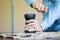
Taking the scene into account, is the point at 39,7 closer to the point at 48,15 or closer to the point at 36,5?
the point at 36,5

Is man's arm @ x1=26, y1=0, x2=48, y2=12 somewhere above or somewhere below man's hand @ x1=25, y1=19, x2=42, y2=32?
above

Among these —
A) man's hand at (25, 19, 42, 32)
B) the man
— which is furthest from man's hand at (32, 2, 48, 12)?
man's hand at (25, 19, 42, 32)

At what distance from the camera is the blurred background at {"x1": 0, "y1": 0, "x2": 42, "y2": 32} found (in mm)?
3453

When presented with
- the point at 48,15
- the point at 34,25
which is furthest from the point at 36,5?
the point at 34,25

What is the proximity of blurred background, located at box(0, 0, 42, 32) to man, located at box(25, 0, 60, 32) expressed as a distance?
0.38 feet

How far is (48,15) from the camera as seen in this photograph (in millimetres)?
3428

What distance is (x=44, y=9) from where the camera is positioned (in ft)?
11.3

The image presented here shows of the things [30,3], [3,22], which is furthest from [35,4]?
[3,22]

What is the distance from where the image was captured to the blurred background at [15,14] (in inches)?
136

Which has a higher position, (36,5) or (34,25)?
(36,5)

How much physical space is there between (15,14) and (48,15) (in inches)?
34.6

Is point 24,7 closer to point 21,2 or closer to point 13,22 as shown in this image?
point 21,2

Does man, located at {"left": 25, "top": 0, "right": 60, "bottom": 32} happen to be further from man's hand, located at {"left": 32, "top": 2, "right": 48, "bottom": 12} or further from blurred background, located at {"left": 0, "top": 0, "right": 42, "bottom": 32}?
blurred background, located at {"left": 0, "top": 0, "right": 42, "bottom": 32}

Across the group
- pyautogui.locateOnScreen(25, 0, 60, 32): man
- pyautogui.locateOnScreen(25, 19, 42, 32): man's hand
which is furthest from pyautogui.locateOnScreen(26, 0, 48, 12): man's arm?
pyautogui.locateOnScreen(25, 19, 42, 32): man's hand
